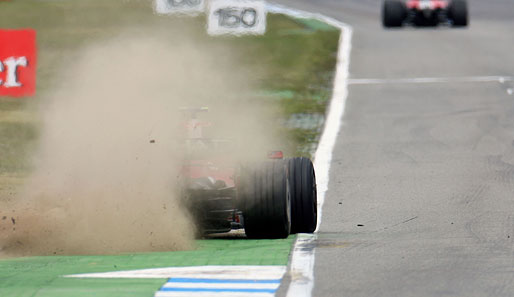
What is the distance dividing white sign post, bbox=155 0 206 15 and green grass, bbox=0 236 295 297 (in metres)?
7.28

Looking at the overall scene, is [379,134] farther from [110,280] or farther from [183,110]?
[110,280]

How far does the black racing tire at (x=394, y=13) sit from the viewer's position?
3619 cm

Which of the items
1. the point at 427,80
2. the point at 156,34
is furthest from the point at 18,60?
the point at 156,34

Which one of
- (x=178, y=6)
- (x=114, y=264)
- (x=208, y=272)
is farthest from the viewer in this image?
(x=178, y=6)

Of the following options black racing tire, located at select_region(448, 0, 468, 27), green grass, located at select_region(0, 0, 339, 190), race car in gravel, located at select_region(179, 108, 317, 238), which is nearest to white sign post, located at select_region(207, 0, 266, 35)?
green grass, located at select_region(0, 0, 339, 190)

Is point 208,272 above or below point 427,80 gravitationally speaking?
below

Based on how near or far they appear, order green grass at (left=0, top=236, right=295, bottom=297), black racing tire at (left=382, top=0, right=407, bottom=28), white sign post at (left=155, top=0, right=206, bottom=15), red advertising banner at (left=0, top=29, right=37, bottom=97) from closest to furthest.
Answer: green grass at (left=0, top=236, right=295, bottom=297)
red advertising banner at (left=0, top=29, right=37, bottom=97)
white sign post at (left=155, top=0, right=206, bottom=15)
black racing tire at (left=382, top=0, right=407, bottom=28)

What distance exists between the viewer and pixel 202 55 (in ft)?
98.2

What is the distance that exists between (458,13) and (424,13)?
3.29 ft

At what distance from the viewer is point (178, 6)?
59.0 ft

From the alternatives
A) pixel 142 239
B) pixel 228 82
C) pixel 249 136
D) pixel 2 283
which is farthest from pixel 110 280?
pixel 228 82

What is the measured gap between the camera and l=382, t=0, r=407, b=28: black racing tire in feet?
119

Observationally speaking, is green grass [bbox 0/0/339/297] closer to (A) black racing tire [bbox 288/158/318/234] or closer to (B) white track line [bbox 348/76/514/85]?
(A) black racing tire [bbox 288/158/318/234]

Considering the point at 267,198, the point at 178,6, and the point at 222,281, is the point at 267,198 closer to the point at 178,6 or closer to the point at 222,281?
the point at 222,281
